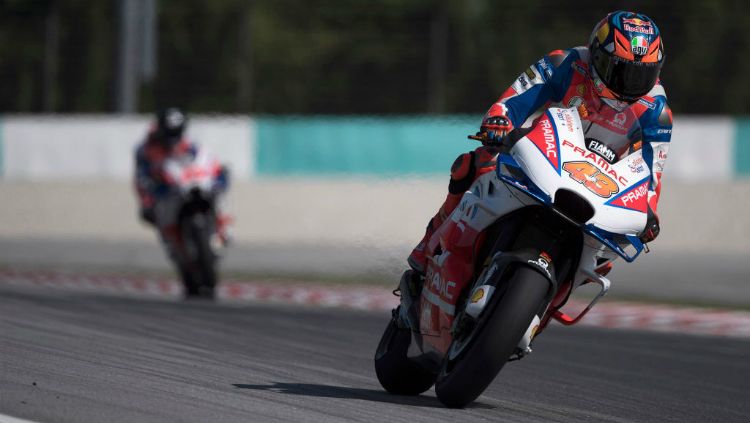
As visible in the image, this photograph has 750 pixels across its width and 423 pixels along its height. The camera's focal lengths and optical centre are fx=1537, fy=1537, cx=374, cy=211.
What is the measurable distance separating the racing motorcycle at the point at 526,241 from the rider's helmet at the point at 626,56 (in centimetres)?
17

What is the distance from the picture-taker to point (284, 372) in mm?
7062

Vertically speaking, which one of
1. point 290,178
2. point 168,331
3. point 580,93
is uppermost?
point 580,93

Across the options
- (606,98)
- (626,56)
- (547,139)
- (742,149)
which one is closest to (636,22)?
(626,56)

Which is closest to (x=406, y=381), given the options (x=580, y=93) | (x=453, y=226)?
(x=453, y=226)

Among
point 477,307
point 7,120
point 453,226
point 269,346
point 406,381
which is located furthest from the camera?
point 7,120

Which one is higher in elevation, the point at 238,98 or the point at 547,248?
the point at 547,248

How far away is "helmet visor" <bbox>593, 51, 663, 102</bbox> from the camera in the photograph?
5977 millimetres

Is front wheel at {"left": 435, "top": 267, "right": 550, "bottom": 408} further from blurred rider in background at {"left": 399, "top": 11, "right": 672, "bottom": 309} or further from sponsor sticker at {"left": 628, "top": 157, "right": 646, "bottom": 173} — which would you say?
sponsor sticker at {"left": 628, "top": 157, "right": 646, "bottom": 173}

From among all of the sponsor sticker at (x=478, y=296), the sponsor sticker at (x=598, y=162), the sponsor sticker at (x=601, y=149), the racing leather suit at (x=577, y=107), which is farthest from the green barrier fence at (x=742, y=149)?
the sponsor sticker at (x=478, y=296)

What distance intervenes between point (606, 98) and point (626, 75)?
150 millimetres

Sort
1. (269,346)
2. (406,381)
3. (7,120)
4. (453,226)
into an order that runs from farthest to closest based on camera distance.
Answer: (7,120) < (269,346) < (406,381) < (453,226)

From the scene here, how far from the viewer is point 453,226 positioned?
6125 millimetres

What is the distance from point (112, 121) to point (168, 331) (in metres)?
9.39

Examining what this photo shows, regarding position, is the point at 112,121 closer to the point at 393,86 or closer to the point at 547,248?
the point at 393,86
